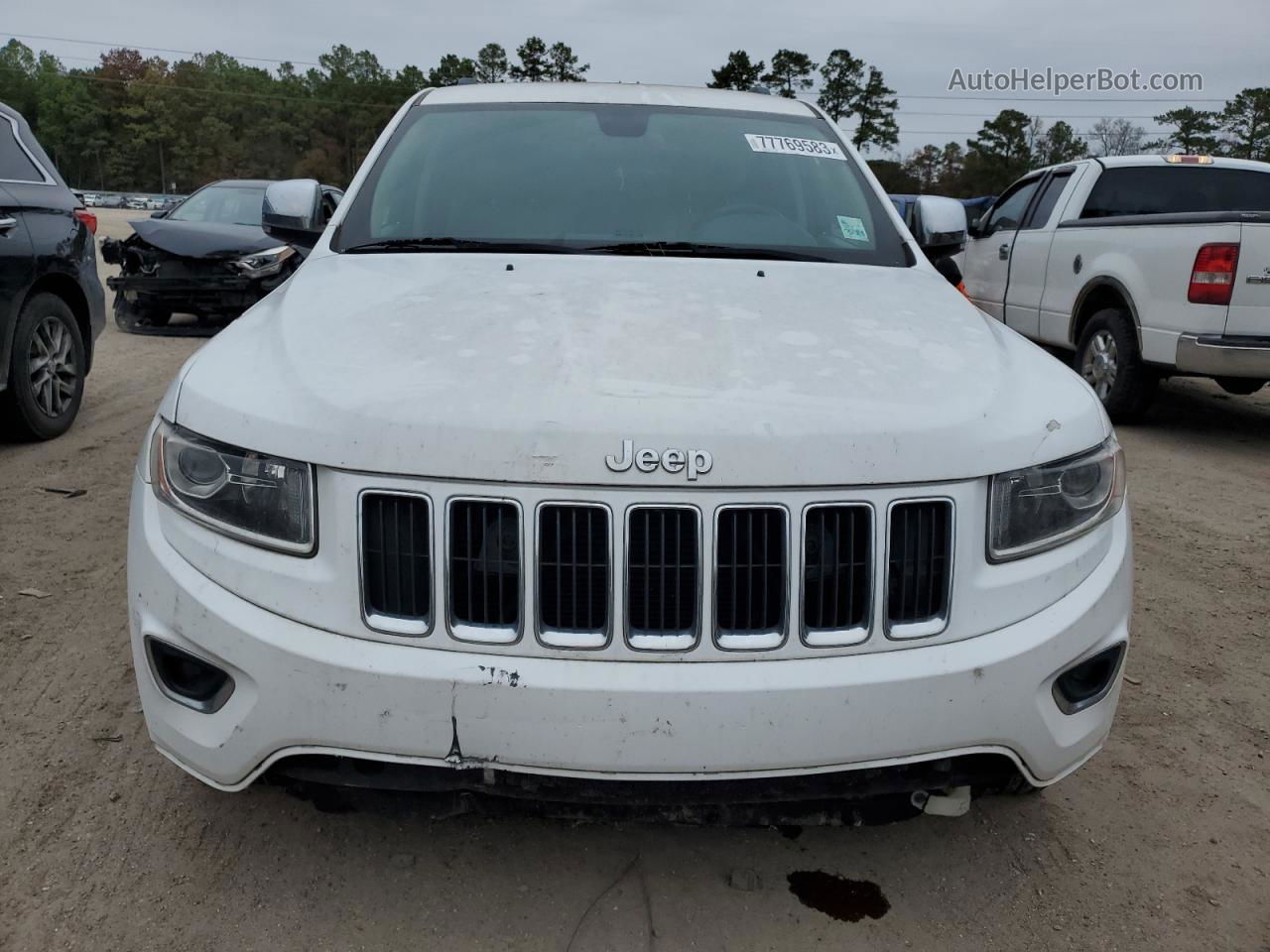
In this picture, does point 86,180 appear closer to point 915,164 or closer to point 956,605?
point 915,164

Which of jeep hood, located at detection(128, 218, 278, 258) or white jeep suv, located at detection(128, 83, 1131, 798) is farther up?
jeep hood, located at detection(128, 218, 278, 258)

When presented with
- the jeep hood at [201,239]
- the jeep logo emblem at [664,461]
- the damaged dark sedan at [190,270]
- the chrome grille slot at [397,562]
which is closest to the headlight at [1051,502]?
the jeep logo emblem at [664,461]

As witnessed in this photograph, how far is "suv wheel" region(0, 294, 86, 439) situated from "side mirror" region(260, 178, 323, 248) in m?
2.62

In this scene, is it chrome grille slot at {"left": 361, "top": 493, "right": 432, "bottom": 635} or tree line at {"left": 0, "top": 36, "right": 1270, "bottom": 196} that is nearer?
chrome grille slot at {"left": 361, "top": 493, "right": 432, "bottom": 635}

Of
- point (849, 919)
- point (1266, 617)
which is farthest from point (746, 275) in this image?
point (1266, 617)

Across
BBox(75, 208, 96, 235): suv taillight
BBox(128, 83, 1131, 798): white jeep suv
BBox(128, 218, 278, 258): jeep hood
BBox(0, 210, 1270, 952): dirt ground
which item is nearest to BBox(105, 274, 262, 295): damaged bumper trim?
BBox(128, 218, 278, 258): jeep hood

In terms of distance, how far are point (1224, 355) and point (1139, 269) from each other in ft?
2.96

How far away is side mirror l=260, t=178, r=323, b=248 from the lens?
355 centimetres

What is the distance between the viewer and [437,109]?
361 centimetres

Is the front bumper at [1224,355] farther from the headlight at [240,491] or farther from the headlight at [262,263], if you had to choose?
the headlight at [262,263]

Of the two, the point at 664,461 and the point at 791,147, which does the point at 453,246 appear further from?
the point at 664,461

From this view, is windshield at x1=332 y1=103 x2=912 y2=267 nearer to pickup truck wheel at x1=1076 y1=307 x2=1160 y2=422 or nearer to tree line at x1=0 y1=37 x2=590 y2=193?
pickup truck wheel at x1=1076 y1=307 x2=1160 y2=422

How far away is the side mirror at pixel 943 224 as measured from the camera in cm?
361

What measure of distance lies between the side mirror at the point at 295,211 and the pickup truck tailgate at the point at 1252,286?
5.32 metres
